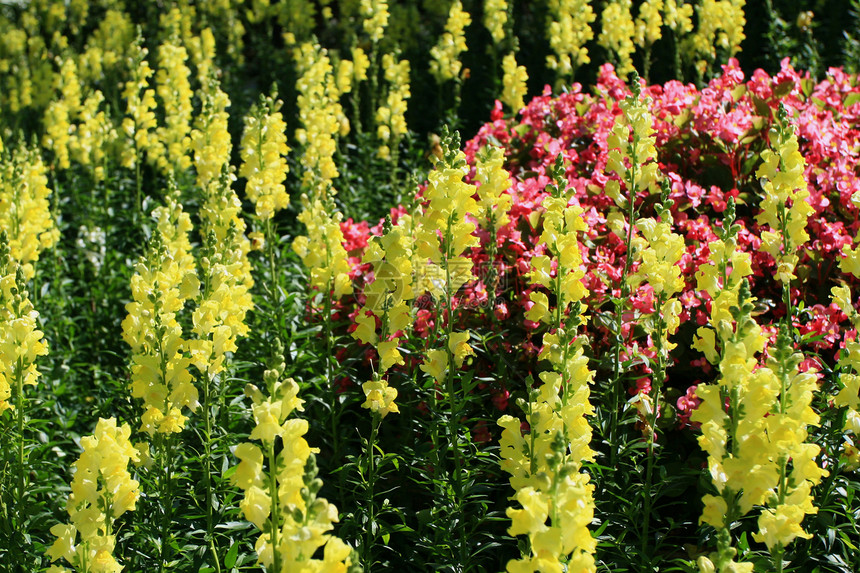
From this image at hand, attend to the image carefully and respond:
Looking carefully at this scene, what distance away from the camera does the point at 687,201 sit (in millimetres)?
4883

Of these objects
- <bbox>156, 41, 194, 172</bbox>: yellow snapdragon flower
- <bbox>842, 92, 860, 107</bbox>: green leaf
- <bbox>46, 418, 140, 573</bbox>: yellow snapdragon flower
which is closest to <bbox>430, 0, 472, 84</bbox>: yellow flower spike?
<bbox>156, 41, 194, 172</bbox>: yellow snapdragon flower

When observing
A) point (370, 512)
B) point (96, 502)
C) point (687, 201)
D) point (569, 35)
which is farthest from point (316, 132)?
point (96, 502)

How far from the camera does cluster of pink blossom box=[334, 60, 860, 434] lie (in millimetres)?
4336

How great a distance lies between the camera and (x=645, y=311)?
4156mm

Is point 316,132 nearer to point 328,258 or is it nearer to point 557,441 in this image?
point 328,258

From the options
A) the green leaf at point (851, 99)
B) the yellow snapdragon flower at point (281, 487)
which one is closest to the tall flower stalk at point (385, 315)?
the yellow snapdragon flower at point (281, 487)

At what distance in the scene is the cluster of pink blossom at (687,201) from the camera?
14.2ft

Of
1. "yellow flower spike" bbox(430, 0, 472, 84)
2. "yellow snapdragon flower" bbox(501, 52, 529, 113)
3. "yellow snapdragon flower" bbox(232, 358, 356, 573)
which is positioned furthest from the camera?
"yellow flower spike" bbox(430, 0, 472, 84)

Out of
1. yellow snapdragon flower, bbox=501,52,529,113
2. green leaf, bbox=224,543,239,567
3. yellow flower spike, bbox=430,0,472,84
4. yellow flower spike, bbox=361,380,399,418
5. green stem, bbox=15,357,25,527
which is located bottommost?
green leaf, bbox=224,543,239,567

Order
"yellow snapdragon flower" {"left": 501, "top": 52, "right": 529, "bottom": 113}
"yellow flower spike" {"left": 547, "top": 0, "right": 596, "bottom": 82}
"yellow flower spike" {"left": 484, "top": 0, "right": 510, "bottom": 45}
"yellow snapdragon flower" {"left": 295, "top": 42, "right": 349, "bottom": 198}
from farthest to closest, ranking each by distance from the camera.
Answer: "yellow flower spike" {"left": 484, "top": 0, "right": 510, "bottom": 45} < "yellow flower spike" {"left": 547, "top": 0, "right": 596, "bottom": 82} < "yellow snapdragon flower" {"left": 501, "top": 52, "right": 529, "bottom": 113} < "yellow snapdragon flower" {"left": 295, "top": 42, "right": 349, "bottom": 198}

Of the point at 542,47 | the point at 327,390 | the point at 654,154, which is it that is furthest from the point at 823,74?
the point at 327,390

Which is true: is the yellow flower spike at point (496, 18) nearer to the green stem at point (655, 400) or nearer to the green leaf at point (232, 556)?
the green stem at point (655, 400)

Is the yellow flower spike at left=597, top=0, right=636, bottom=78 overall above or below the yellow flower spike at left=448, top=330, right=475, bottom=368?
above

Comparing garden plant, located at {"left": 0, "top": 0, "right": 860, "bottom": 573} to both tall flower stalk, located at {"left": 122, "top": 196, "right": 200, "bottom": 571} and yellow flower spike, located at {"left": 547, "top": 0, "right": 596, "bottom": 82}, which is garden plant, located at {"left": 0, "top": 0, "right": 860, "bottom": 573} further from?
yellow flower spike, located at {"left": 547, "top": 0, "right": 596, "bottom": 82}
